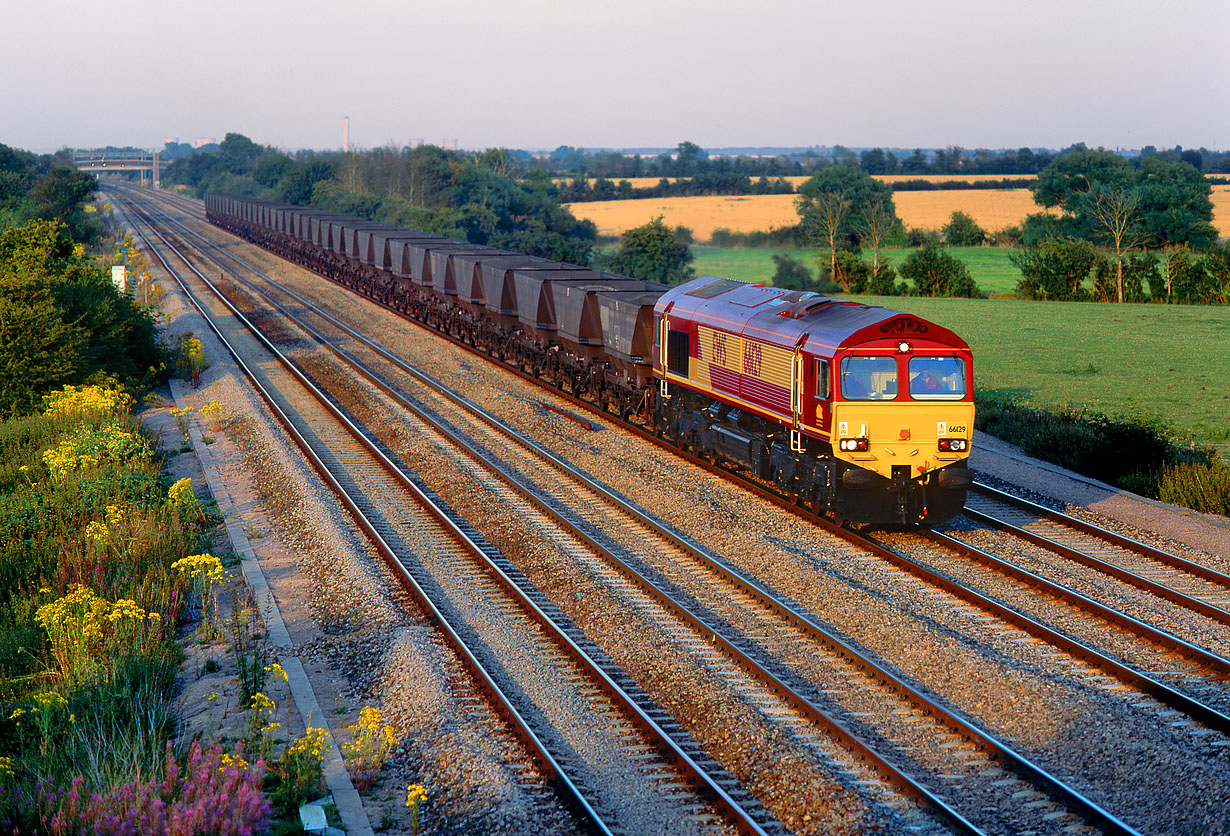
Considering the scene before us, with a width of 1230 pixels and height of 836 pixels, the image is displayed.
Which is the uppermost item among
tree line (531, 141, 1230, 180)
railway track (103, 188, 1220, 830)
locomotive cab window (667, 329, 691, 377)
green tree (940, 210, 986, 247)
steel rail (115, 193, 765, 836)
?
tree line (531, 141, 1230, 180)

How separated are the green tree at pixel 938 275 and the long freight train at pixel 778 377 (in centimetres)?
3685

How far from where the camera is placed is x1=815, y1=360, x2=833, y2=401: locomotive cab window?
15.1 meters

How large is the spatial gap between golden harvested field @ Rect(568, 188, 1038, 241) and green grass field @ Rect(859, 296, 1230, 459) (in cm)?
3337

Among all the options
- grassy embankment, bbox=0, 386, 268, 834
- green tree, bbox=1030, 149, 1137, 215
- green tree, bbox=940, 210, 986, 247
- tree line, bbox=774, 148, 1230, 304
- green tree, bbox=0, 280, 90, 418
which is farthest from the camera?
green tree, bbox=940, 210, 986, 247

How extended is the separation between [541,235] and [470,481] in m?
57.9

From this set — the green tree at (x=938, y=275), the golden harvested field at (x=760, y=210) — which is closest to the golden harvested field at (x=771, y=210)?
Result: the golden harvested field at (x=760, y=210)

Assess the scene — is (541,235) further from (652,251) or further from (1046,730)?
(1046,730)

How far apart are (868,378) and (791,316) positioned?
7.38 ft

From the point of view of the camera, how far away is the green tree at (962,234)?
3226 inches

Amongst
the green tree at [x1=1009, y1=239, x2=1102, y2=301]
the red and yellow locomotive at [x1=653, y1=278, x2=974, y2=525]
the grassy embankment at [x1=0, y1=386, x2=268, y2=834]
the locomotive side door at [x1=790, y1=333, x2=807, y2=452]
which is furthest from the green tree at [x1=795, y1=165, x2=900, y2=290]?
the grassy embankment at [x1=0, y1=386, x2=268, y2=834]

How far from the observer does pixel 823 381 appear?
15.3 metres

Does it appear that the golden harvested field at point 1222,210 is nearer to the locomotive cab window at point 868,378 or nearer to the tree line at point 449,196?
the tree line at point 449,196

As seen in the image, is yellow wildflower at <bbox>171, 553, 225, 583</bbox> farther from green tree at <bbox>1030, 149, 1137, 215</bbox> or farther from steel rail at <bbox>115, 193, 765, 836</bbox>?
green tree at <bbox>1030, 149, 1137, 215</bbox>

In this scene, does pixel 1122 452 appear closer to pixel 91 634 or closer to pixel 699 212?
pixel 91 634
